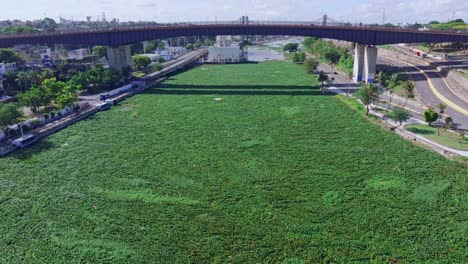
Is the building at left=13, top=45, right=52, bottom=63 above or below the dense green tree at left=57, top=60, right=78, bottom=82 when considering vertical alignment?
above

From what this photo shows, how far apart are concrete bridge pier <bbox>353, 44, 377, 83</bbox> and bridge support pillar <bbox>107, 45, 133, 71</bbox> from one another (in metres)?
49.4

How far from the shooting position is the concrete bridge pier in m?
70.3

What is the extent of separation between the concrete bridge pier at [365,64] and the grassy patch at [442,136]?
2880 centimetres

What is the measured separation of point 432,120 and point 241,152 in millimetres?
24338

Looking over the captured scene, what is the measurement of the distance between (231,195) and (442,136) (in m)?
26.9

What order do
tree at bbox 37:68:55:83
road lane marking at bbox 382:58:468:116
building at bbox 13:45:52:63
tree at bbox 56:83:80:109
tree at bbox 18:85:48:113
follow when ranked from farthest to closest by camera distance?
building at bbox 13:45:52:63 → tree at bbox 37:68:55:83 → tree at bbox 56:83:80:109 → tree at bbox 18:85:48:113 → road lane marking at bbox 382:58:468:116

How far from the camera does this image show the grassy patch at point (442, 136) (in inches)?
1478

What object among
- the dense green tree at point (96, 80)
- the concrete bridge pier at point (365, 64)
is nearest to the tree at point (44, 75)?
the dense green tree at point (96, 80)

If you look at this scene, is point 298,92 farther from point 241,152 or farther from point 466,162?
point 466,162

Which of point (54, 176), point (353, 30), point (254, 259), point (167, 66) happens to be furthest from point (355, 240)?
point (167, 66)

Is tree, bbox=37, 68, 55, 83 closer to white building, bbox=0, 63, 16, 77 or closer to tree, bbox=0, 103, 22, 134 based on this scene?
white building, bbox=0, 63, 16, 77

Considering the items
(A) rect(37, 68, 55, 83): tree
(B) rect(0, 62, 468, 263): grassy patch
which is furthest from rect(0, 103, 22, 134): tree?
(A) rect(37, 68, 55, 83): tree

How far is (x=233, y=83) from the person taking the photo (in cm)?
7825

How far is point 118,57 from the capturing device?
7475 centimetres
